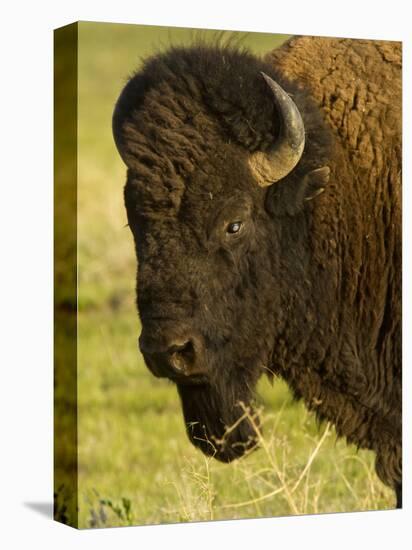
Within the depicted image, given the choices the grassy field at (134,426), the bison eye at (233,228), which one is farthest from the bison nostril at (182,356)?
the grassy field at (134,426)

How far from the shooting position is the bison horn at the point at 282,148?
222 inches

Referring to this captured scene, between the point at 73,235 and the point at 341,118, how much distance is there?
129 centimetres

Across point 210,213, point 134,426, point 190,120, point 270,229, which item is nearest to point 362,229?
point 270,229

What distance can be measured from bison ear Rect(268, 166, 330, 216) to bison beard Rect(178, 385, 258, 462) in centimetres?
77

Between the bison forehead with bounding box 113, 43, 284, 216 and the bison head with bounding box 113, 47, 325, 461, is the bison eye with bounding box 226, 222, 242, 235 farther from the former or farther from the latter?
the bison forehead with bounding box 113, 43, 284, 216

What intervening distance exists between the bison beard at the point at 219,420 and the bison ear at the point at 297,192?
2.54ft

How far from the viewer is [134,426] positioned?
8633 millimetres

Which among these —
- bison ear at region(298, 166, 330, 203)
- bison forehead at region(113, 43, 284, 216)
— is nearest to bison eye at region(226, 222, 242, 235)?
bison forehead at region(113, 43, 284, 216)

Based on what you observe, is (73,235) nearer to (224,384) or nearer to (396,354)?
(224,384)

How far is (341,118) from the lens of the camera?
20.0 feet

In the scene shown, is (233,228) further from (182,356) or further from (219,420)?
Answer: (219,420)

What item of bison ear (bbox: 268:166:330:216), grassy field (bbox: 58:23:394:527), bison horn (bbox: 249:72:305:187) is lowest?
grassy field (bbox: 58:23:394:527)

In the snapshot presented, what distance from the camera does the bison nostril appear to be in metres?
5.43

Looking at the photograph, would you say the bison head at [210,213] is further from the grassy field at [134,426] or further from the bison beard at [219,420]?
the grassy field at [134,426]
